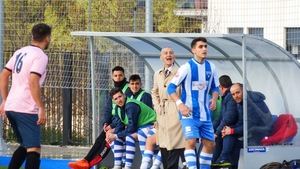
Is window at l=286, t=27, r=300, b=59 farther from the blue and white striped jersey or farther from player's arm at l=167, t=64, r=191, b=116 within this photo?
player's arm at l=167, t=64, r=191, b=116

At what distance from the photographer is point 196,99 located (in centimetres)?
1309

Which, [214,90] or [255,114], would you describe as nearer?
[214,90]

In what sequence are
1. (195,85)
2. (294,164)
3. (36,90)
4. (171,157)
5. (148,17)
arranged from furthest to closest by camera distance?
1. (148,17)
2. (294,164)
3. (171,157)
4. (195,85)
5. (36,90)

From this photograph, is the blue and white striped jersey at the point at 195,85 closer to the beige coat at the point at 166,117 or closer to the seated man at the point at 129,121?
the beige coat at the point at 166,117

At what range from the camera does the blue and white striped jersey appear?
1305cm

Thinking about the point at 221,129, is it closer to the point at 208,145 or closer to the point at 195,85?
the point at 208,145

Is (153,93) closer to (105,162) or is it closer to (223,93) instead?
(223,93)

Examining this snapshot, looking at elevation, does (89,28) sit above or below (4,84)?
above

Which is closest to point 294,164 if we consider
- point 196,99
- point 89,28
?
point 196,99

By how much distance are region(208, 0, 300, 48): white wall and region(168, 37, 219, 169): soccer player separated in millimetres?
5037

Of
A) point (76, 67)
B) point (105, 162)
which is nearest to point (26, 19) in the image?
point (76, 67)

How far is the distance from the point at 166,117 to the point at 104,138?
2.07 meters

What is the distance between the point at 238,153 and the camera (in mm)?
14344

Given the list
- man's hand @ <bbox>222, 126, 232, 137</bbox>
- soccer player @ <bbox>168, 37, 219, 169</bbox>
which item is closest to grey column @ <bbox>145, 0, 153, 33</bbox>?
man's hand @ <bbox>222, 126, 232, 137</bbox>
